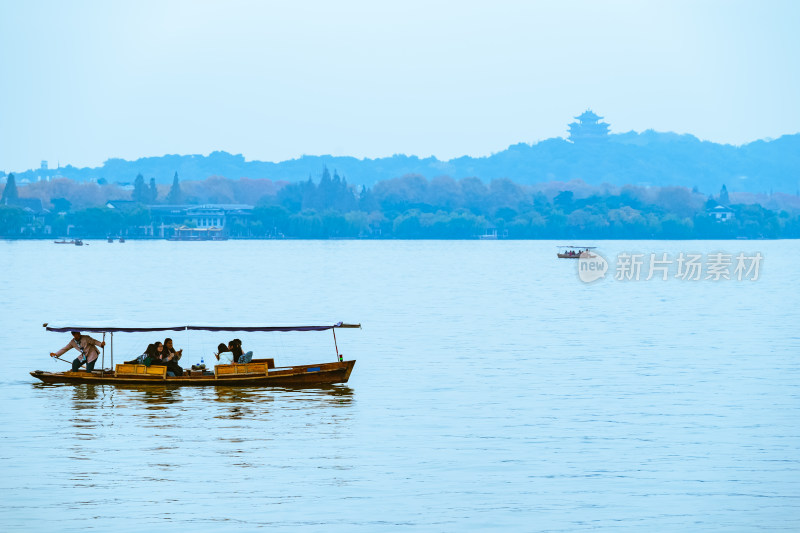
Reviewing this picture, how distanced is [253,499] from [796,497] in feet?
33.9

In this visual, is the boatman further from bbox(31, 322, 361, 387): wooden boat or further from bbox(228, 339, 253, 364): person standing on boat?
bbox(228, 339, 253, 364): person standing on boat

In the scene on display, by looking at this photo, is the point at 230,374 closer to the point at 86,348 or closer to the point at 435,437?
the point at 86,348

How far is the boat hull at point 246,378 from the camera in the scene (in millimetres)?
36656

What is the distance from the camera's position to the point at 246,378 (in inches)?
1446

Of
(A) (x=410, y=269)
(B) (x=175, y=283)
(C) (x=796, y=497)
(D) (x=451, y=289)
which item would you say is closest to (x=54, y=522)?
(C) (x=796, y=497)

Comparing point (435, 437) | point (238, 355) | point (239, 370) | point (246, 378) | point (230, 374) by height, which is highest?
point (238, 355)

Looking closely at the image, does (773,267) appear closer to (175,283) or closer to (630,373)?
(175,283)

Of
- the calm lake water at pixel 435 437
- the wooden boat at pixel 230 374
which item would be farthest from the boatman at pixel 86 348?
the calm lake water at pixel 435 437

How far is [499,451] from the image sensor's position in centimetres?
2858

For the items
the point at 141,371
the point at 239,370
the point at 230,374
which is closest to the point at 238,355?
the point at 239,370

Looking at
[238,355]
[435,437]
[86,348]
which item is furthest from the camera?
[86,348]

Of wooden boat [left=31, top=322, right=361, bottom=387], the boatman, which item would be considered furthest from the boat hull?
the boatman

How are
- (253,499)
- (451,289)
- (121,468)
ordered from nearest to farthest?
1. (253,499)
2. (121,468)
3. (451,289)

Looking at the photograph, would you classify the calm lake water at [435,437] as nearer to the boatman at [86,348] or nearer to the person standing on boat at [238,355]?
the boatman at [86,348]
